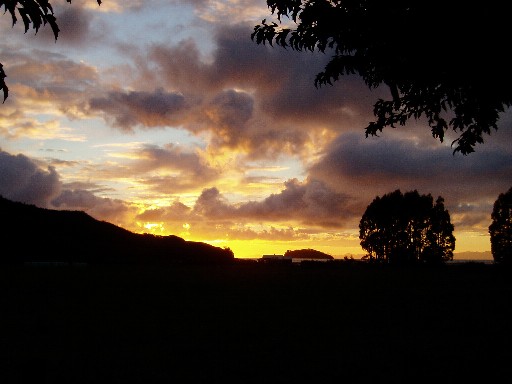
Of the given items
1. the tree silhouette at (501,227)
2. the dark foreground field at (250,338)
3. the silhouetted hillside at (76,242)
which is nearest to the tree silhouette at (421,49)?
the dark foreground field at (250,338)

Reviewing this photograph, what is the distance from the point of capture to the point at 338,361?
376 inches

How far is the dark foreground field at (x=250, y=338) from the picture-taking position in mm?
8783

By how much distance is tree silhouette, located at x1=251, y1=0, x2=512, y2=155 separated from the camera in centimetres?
762

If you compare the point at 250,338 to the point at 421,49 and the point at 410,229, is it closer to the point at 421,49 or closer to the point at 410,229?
the point at 421,49

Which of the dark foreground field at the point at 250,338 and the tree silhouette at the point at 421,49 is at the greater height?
the tree silhouette at the point at 421,49

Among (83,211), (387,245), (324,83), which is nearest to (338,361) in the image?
(324,83)

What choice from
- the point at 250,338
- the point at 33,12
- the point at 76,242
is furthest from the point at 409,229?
the point at 33,12

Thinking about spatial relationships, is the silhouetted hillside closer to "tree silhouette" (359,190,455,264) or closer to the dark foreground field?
"tree silhouette" (359,190,455,264)

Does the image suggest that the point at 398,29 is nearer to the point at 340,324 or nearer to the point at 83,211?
the point at 340,324

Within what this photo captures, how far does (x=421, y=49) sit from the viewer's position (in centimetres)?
833

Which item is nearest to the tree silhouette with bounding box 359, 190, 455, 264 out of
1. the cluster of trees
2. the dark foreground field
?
the cluster of trees

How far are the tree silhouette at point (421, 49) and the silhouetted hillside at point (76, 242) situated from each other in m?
50.6

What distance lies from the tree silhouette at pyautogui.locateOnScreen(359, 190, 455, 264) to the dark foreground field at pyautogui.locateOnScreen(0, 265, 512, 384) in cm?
4948

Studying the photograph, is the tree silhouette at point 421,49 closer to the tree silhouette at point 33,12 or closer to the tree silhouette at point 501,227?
the tree silhouette at point 33,12
